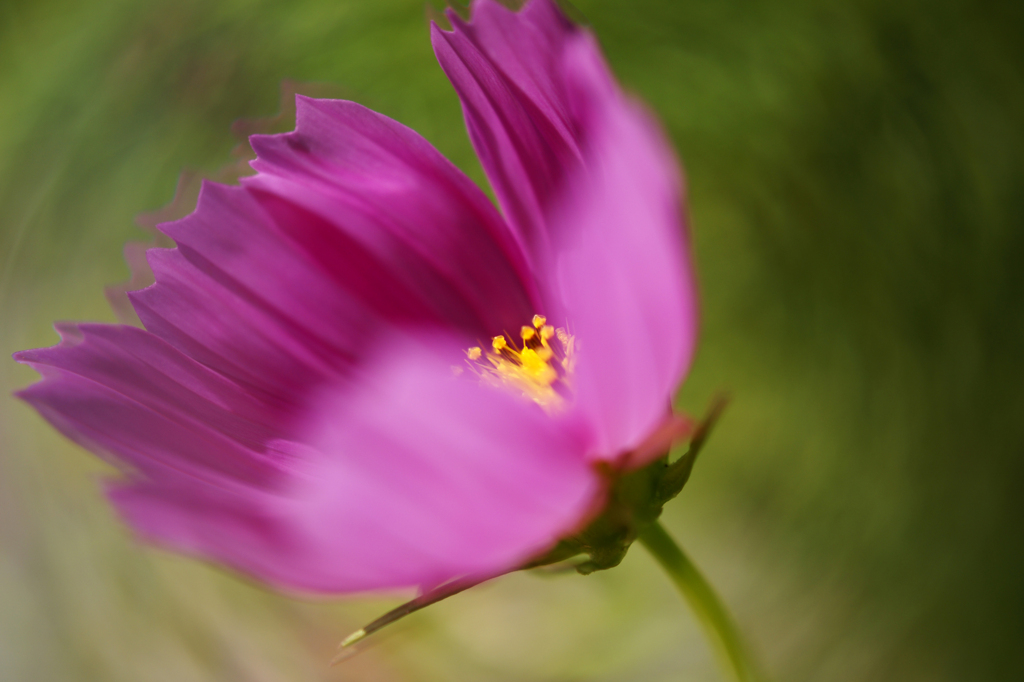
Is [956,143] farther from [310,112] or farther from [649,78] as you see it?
[310,112]

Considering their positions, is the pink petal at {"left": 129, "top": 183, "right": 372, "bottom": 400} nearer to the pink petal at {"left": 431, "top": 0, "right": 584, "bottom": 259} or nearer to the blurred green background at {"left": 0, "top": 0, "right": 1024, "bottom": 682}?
the pink petal at {"left": 431, "top": 0, "right": 584, "bottom": 259}

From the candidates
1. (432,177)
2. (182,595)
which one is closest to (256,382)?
(432,177)

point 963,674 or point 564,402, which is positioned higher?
point 564,402

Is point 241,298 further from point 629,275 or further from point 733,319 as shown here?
point 733,319

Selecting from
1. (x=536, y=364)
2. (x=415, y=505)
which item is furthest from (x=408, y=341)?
(x=415, y=505)

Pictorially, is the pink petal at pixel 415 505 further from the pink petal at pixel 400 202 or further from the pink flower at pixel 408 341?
the pink petal at pixel 400 202

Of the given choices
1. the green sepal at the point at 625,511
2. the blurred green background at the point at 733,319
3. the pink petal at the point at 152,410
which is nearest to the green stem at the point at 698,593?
the green sepal at the point at 625,511

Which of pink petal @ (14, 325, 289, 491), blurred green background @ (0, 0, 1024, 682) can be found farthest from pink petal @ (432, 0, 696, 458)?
blurred green background @ (0, 0, 1024, 682)
